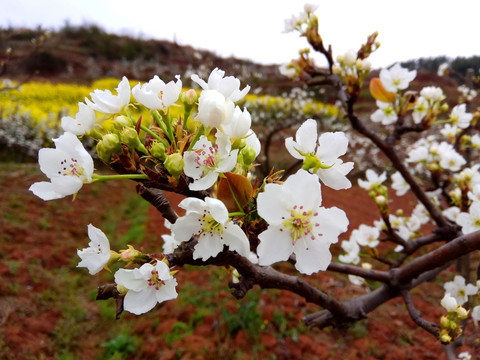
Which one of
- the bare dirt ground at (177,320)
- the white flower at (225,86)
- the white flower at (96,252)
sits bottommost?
the bare dirt ground at (177,320)

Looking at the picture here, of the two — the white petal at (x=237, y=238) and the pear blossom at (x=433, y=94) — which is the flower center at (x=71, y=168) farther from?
the pear blossom at (x=433, y=94)

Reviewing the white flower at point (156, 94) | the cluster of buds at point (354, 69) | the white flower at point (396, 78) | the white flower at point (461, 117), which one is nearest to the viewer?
the white flower at point (156, 94)

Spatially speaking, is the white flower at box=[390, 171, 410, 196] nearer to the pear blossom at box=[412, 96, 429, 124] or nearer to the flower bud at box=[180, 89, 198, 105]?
the pear blossom at box=[412, 96, 429, 124]

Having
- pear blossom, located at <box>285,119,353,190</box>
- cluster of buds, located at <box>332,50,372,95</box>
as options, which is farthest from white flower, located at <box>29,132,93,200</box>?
cluster of buds, located at <box>332,50,372,95</box>

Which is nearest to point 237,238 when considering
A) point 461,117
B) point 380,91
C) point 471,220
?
point 471,220

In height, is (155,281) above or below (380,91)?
below

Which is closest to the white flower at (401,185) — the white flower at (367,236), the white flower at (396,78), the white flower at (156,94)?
the white flower at (367,236)

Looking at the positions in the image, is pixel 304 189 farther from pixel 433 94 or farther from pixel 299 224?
pixel 433 94
